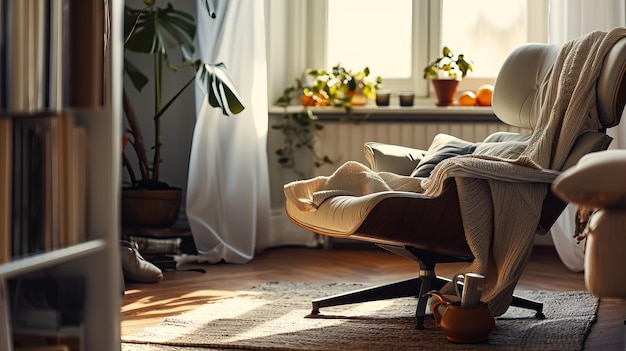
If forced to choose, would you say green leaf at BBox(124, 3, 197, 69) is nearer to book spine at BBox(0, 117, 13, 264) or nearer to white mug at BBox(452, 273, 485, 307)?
white mug at BBox(452, 273, 485, 307)

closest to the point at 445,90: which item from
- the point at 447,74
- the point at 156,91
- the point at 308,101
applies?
the point at 447,74

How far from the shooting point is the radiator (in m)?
4.54

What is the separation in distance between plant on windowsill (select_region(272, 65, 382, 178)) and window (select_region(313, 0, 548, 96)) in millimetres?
172

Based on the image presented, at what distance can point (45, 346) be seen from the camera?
1739mm

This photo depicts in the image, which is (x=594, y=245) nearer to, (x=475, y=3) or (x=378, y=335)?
(x=378, y=335)

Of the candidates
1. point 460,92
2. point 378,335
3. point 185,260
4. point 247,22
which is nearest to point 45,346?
point 378,335

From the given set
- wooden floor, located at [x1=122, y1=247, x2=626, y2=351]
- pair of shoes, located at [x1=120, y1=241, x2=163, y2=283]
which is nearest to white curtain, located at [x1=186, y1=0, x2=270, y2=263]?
wooden floor, located at [x1=122, y1=247, x2=626, y2=351]

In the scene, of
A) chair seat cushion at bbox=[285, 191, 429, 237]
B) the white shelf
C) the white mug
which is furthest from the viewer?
chair seat cushion at bbox=[285, 191, 429, 237]

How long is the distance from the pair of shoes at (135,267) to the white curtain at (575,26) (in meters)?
A: 1.75

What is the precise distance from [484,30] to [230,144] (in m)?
1.40

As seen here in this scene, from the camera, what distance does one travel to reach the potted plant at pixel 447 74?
4535 mm

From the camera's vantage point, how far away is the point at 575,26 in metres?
4.19

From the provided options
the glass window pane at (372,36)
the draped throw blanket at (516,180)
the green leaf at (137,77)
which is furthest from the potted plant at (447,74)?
the draped throw blanket at (516,180)

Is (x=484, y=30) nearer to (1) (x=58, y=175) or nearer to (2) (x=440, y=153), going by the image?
(2) (x=440, y=153)
